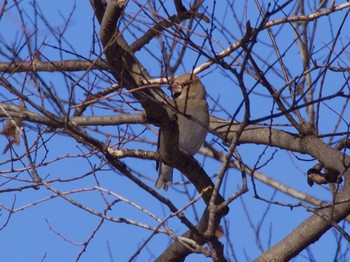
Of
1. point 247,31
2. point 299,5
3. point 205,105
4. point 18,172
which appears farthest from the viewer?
point 299,5

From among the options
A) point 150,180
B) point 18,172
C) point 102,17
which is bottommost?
point 102,17

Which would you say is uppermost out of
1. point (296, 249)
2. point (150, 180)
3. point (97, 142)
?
point (150, 180)

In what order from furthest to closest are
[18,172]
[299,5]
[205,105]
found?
[299,5], [205,105], [18,172]

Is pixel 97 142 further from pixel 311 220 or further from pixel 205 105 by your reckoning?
pixel 205 105

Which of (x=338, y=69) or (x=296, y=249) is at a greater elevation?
(x=338, y=69)

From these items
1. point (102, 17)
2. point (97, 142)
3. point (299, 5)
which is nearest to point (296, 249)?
point (97, 142)

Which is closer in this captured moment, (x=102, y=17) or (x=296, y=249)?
(x=102, y=17)

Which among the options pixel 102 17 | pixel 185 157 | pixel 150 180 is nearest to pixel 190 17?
pixel 185 157

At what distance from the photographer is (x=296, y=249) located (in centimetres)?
454

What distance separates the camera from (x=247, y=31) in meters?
3.37

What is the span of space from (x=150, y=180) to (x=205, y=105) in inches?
61.5

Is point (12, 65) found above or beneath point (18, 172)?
above

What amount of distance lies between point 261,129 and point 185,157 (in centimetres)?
106

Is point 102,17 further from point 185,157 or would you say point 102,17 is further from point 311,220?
point 311,220
